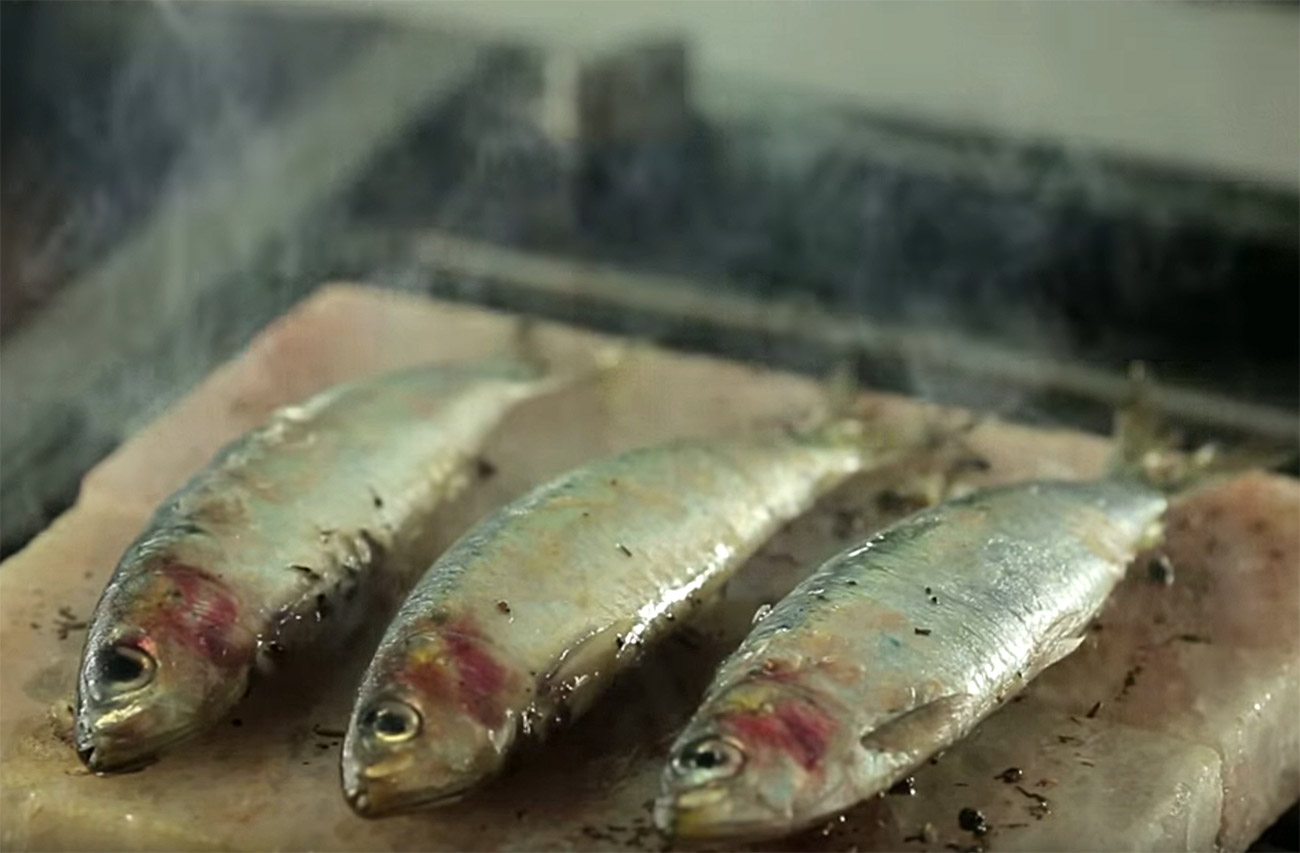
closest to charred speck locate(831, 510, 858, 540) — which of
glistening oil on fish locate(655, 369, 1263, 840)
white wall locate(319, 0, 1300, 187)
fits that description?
glistening oil on fish locate(655, 369, 1263, 840)

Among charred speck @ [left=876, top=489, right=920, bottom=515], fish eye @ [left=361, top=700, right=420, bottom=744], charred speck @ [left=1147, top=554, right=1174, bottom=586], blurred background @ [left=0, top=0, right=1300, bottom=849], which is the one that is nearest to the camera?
fish eye @ [left=361, top=700, right=420, bottom=744]

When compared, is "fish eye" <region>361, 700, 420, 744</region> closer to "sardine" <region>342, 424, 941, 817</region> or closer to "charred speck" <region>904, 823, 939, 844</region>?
"sardine" <region>342, 424, 941, 817</region>

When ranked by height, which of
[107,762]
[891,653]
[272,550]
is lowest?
[107,762]

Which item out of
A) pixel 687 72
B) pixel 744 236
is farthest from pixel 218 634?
pixel 687 72

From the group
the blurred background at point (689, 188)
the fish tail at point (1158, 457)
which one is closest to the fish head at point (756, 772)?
the fish tail at point (1158, 457)

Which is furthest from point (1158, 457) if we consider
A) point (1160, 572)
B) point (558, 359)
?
point (558, 359)

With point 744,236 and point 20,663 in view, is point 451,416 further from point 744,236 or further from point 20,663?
point 744,236

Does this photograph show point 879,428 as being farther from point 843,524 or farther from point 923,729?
point 923,729
